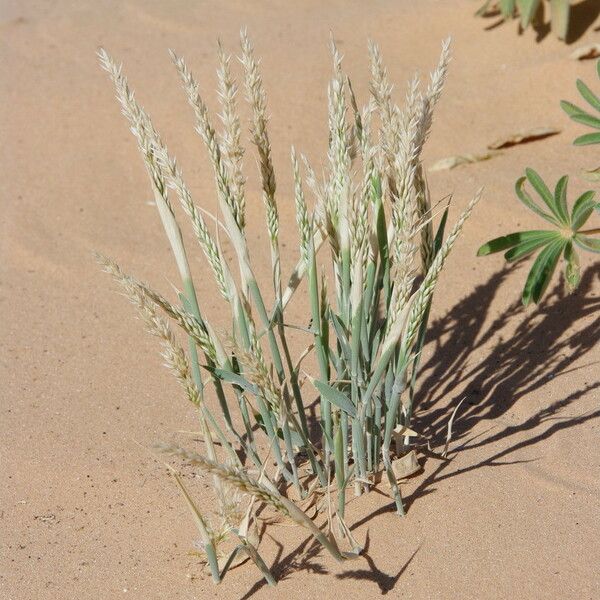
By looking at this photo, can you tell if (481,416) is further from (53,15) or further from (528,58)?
(53,15)

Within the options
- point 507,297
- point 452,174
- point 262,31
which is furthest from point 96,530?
point 262,31

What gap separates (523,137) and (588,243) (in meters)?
→ 1.18

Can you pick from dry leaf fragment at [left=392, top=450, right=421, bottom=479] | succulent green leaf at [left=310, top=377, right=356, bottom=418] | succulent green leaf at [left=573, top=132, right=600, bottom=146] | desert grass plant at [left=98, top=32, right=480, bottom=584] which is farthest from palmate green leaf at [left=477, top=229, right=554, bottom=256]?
succulent green leaf at [left=310, top=377, right=356, bottom=418]

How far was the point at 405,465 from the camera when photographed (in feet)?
6.07

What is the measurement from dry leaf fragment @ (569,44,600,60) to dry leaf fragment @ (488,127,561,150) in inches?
18.2

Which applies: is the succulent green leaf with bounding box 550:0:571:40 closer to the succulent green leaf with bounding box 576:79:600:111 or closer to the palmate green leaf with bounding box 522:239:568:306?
the succulent green leaf with bounding box 576:79:600:111

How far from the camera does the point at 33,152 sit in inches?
138

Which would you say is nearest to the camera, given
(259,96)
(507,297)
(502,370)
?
(259,96)

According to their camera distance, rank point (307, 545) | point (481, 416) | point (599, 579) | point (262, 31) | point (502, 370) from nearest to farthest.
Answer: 1. point (599, 579)
2. point (307, 545)
3. point (481, 416)
4. point (502, 370)
5. point (262, 31)

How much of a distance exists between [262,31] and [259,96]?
303 cm

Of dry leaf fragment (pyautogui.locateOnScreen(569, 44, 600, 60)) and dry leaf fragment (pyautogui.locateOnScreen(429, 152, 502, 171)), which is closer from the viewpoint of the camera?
dry leaf fragment (pyautogui.locateOnScreen(429, 152, 502, 171))

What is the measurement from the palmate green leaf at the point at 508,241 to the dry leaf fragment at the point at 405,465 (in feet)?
1.61

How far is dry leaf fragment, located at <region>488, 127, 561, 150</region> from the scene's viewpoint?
3.18 metres

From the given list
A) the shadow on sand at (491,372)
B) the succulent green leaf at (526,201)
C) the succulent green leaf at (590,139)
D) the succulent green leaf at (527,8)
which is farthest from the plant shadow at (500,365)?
the succulent green leaf at (527,8)
